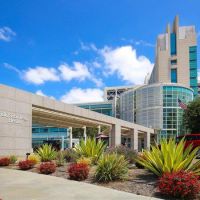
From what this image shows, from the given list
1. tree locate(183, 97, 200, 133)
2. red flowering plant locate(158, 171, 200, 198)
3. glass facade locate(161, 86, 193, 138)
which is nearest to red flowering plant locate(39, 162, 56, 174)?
red flowering plant locate(158, 171, 200, 198)

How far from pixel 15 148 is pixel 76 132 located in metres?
62.7

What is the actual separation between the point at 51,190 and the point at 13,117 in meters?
14.0

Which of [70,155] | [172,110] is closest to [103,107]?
[172,110]

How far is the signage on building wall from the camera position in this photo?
2364 centimetres

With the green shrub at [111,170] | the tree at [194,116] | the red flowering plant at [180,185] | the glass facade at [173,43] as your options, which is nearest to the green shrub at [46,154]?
the green shrub at [111,170]

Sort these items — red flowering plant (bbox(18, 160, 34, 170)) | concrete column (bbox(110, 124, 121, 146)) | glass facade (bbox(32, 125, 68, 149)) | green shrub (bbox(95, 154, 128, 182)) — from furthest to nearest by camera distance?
glass facade (bbox(32, 125, 68, 149)), concrete column (bbox(110, 124, 121, 146)), red flowering plant (bbox(18, 160, 34, 170)), green shrub (bbox(95, 154, 128, 182))

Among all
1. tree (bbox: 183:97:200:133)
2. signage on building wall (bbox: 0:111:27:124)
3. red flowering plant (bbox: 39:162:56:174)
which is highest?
tree (bbox: 183:97:200:133)

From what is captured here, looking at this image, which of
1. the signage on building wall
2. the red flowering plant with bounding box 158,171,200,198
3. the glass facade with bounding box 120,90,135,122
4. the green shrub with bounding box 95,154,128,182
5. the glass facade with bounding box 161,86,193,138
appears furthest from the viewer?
the glass facade with bounding box 120,90,135,122

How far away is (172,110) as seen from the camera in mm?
89688

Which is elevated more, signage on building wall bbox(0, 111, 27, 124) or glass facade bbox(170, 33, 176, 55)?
glass facade bbox(170, 33, 176, 55)

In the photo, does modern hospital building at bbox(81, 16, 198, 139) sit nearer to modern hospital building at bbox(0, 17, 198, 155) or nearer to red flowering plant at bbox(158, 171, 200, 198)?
modern hospital building at bbox(0, 17, 198, 155)

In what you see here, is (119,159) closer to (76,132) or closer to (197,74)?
(76,132)

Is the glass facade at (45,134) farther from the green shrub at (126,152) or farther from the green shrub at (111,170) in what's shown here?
the green shrub at (111,170)

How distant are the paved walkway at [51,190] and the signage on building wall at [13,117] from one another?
30.9 ft
